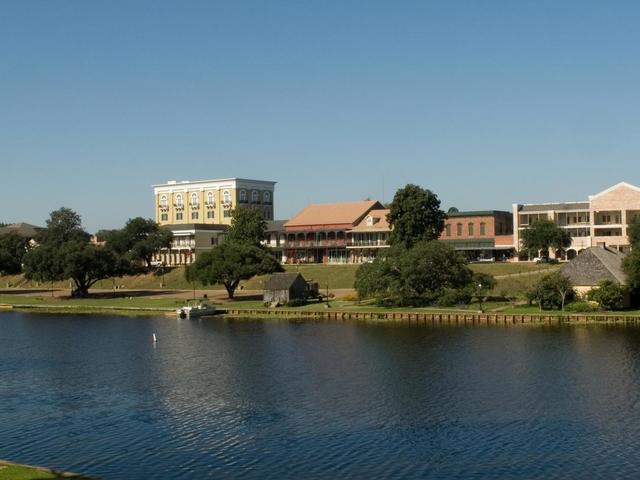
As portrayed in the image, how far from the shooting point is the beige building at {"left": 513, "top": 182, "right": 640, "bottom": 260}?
4806 inches

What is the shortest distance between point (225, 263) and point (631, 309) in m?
50.2

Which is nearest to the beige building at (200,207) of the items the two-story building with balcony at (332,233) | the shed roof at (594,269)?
the two-story building with balcony at (332,233)

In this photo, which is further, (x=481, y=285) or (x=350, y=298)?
(x=350, y=298)

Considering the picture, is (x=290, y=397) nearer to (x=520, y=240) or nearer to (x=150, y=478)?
(x=150, y=478)

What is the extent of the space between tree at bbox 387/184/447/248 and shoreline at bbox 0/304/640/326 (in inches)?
954

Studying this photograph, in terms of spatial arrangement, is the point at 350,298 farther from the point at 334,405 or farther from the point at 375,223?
the point at 334,405

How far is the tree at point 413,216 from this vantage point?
110750 millimetres

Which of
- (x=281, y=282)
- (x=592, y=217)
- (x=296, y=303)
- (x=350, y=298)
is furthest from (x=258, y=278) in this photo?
(x=592, y=217)

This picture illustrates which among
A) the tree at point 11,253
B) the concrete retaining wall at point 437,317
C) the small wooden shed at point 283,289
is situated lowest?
the concrete retaining wall at point 437,317

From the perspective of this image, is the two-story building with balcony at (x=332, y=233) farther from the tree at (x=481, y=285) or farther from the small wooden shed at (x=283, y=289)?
the tree at (x=481, y=285)

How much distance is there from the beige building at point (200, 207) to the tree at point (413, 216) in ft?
186

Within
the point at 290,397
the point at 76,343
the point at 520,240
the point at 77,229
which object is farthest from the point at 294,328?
the point at 77,229

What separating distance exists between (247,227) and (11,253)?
50117mm

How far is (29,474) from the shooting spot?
2914 centimetres
